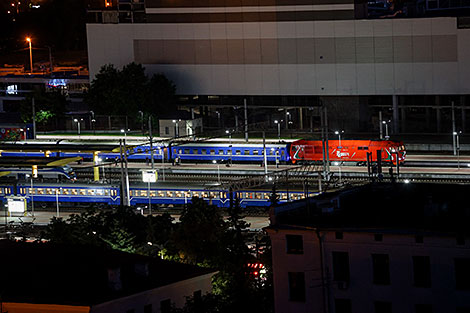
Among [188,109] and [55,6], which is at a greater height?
[55,6]

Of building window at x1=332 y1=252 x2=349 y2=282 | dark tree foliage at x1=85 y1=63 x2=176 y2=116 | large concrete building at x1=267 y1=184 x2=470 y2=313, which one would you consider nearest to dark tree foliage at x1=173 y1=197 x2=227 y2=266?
large concrete building at x1=267 y1=184 x2=470 y2=313

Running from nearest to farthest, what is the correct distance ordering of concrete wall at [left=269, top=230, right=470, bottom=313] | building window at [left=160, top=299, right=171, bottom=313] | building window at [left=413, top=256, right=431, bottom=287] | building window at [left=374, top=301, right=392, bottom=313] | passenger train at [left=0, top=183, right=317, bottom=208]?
concrete wall at [left=269, top=230, right=470, bottom=313]
building window at [left=413, top=256, right=431, bottom=287]
building window at [left=374, top=301, right=392, bottom=313]
building window at [left=160, top=299, right=171, bottom=313]
passenger train at [left=0, top=183, right=317, bottom=208]

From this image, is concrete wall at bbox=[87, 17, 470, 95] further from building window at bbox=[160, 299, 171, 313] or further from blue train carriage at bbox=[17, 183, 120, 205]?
building window at bbox=[160, 299, 171, 313]

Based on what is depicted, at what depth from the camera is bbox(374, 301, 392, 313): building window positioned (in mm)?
26688

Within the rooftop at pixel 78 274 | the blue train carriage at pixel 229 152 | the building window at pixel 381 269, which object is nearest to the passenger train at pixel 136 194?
the blue train carriage at pixel 229 152

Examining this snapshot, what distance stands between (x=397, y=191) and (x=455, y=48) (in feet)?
138

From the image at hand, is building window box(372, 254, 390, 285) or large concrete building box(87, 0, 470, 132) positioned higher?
large concrete building box(87, 0, 470, 132)

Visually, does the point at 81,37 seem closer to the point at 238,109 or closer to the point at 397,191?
the point at 238,109

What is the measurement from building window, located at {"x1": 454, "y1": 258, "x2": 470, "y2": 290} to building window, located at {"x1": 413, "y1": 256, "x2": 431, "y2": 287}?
60cm

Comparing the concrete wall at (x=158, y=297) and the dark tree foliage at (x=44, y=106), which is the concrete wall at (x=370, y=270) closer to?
the concrete wall at (x=158, y=297)

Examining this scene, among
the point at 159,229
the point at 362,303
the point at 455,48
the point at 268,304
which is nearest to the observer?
the point at 362,303

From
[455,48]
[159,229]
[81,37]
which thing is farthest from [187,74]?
[81,37]

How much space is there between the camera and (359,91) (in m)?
75.1

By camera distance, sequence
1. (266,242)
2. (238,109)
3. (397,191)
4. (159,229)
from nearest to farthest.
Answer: (397,191)
(266,242)
(159,229)
(238,109)
